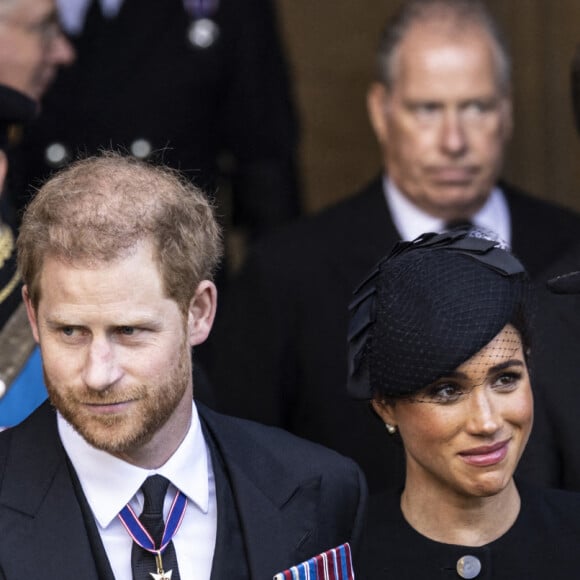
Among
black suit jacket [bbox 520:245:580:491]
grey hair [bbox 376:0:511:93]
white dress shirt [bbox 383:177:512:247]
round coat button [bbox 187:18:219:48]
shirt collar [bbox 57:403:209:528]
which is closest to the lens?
shirt collar [bbox 57:403:209:528]

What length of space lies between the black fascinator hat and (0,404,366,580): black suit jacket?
0.65ft

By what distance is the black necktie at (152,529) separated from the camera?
3.42 meters

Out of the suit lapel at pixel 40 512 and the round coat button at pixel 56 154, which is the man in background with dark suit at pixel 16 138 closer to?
the suit lapel at pixel 40 512

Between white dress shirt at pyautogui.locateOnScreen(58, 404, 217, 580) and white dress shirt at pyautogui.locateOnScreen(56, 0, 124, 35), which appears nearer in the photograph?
A: white dress shirt at pyautogui.locateOnScreen(58, 404, 217, 580)

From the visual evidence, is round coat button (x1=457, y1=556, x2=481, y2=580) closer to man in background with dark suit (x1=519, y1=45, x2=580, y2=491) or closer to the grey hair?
man in background with dark suit (x1=519, y1=45, x2=580, y2=491)

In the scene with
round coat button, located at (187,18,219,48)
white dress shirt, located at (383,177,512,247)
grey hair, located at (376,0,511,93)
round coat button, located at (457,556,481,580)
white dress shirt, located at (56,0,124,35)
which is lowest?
round coat button, located at (457,556,481,580)

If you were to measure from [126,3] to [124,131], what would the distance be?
43 cm

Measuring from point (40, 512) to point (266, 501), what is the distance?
18.3 inches

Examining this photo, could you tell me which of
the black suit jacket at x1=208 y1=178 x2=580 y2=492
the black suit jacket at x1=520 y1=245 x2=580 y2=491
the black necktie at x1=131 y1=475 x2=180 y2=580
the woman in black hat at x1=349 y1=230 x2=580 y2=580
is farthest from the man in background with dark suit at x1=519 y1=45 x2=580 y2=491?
the black necktie at x1=131 y1=475 x2=180 y2=580

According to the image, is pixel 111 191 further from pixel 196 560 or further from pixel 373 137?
pixel 373 137

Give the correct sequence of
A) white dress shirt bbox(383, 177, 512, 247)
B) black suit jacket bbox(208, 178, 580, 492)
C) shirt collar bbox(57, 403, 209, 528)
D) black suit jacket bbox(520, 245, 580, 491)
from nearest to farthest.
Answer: shirt collar bbox(57, 403, 209, 528) < black suit jacket bbox(520, 245, 580, 491) < black suit jacket bbox(208, 178, 580, 492) < white dress shirt bbox(383, 177, 512, 247)

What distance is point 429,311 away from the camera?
12.1 ft

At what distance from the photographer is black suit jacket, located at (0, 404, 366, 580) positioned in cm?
339

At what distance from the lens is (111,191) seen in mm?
3467
